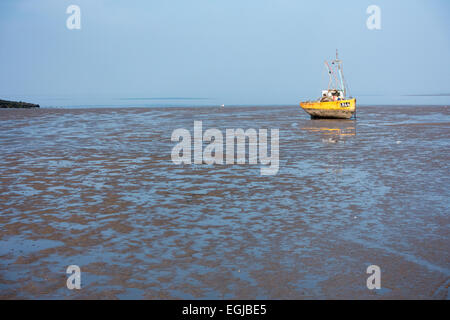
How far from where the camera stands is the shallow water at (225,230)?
21.4 ft

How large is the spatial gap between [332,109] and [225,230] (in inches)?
1610

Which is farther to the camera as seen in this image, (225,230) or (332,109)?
(332,109)

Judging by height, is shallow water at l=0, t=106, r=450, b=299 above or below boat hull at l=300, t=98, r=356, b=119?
below

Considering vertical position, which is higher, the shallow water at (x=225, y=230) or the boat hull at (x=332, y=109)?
the boat hull at (x=332, y=109)

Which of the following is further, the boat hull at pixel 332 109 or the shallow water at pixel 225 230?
the boat hull at pixel 332 109

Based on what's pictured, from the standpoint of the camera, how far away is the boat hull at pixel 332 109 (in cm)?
4666

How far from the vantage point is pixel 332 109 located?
47812mm

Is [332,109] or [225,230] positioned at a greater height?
[332,109]

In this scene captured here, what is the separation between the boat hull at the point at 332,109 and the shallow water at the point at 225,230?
99.4 ft

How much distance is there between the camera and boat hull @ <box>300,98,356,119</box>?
46.7m

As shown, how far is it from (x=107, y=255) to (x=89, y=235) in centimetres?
128

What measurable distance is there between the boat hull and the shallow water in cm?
3029
